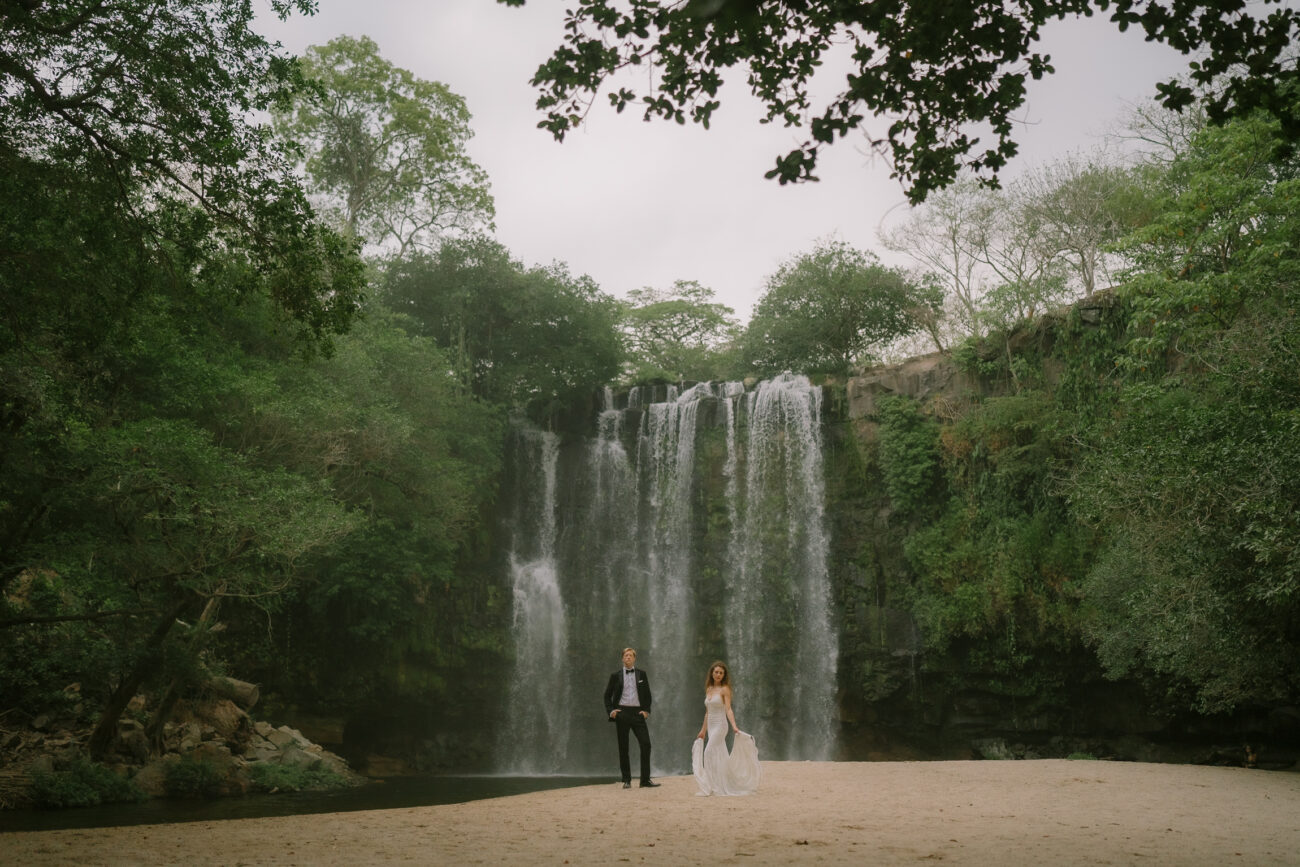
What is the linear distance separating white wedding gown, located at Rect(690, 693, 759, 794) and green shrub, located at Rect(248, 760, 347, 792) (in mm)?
8986

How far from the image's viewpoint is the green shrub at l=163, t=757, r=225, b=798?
14.4 metres

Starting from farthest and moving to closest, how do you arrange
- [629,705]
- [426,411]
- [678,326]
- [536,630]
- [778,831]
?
[678,326]
[536,630]
[426,411]
[629,705]
[778,831]

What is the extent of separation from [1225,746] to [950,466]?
8353mm

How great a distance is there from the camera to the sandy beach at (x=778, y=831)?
6.00 meters

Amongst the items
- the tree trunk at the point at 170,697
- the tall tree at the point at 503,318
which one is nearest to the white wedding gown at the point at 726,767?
the tree trunk at the point at 170,697

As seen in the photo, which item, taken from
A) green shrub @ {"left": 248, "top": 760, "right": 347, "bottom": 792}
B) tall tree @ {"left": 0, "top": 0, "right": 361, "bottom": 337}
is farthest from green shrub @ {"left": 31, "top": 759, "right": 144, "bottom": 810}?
tall tree @ {"left": 0, "top": 0, "right": 361, "bottom": 337}

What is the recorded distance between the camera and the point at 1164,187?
21406 mm

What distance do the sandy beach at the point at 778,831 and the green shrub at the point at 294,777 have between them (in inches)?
289

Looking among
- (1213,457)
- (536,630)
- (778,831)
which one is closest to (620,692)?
(778,831)

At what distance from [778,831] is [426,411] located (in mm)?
18502

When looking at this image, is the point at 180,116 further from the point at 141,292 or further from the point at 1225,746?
the point at 1225,746

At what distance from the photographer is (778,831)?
23.5 feet

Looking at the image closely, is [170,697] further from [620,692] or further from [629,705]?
[629,705]

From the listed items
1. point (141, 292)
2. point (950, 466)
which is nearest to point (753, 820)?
point (141, 292)
